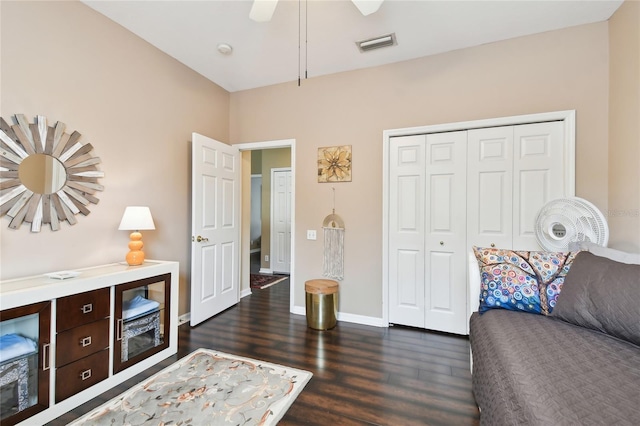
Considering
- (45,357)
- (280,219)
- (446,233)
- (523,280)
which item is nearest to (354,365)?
(523,280)

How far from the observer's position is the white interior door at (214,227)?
303cm

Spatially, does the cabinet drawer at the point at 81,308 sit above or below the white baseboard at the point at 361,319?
above

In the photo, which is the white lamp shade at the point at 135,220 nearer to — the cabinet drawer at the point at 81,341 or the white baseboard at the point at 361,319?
the cabinet drawer at the point at 81,341

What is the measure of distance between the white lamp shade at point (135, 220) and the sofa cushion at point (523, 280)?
2.62 meters

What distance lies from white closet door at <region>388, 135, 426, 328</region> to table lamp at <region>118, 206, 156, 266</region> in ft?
7.72

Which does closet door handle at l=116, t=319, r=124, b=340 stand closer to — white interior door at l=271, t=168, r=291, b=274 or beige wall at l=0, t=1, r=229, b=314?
beige wall at l=0, t=1, r=229, b=314

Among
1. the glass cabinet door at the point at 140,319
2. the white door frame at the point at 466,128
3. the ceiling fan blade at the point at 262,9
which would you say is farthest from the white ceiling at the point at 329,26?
the glass cabinet door at the point at 140,319

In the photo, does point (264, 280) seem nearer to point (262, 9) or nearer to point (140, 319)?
point (140, 319)

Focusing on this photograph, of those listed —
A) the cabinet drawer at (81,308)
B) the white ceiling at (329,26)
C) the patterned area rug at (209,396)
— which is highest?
the white ceiling at (329,26)

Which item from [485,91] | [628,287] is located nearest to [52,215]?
[628,287]

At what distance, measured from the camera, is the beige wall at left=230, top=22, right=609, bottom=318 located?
2.44 m

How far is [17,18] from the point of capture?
6.10 ft

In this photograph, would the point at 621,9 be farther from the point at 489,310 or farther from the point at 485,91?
the point at 489,310

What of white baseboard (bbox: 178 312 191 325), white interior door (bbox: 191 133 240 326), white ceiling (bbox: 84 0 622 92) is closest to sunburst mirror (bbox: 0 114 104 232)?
white interior door (bbox: 191 133 240 326)
